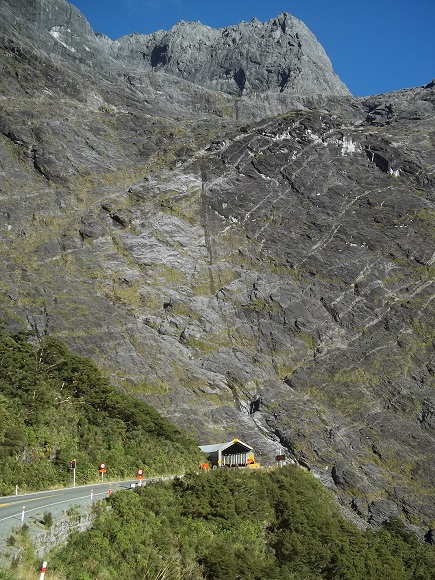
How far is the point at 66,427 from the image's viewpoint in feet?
99.2

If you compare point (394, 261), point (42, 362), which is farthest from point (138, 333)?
point (394, 261)

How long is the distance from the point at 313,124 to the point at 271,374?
131ft

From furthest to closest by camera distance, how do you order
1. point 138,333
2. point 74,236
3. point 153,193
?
point 153,193 → point 74,236 → point 138,333

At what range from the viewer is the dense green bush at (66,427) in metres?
26.2

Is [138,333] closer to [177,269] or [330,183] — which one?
[177,269]

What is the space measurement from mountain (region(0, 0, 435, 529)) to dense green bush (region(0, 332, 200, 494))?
1471cm

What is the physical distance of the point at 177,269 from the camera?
68625 millimetres

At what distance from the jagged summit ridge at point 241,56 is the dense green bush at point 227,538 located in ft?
340

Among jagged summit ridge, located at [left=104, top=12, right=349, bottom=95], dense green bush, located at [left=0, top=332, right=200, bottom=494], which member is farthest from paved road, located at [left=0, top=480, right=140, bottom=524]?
jagged summit ridge, located at [left=104, top=12, right=349, bottom=95]

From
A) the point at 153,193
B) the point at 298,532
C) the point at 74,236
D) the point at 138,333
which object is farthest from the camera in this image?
the point at 153,193

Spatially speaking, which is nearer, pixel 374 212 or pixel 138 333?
pixel 138 333

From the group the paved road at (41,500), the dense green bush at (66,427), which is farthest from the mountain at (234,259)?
the paved road at (41,500)

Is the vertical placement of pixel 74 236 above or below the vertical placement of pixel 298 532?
above

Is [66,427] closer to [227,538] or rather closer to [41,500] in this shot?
[41,500]
